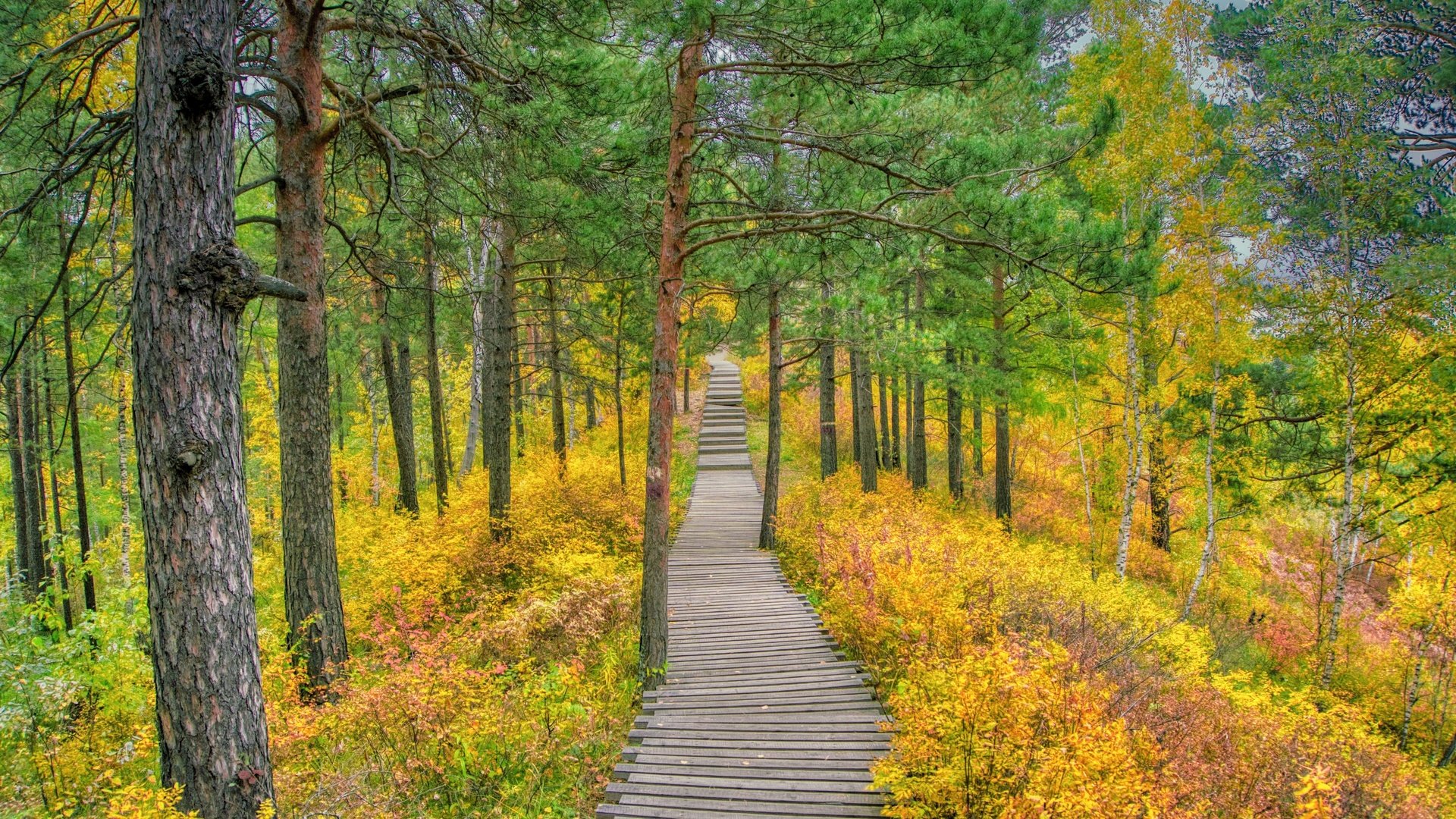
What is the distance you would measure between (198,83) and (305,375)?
3323 mm

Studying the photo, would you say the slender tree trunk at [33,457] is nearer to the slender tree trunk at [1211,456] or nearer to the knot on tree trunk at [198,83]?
the knot on tree trunk at [198,83]

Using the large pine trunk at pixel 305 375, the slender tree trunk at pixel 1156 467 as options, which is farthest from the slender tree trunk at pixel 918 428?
the large pine trunk at pixel 305 375

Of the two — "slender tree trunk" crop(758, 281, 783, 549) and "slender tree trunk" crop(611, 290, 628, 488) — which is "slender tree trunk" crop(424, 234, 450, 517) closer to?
"slender tree trunk" crop(611, 290, 628, 488)

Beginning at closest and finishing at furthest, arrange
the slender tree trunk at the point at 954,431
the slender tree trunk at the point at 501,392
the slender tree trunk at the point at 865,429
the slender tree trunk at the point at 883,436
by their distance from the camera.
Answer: the slender tree trunk at the point at 501,392, the slender tree trunk at the point at 865,429, the slender tree trunk at the point at 954,431, the slender tree trunk at the point at 883,436

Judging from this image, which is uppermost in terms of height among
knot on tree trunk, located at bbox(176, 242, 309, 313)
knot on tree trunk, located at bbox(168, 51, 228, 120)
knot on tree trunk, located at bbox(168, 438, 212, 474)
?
knot on tree trunk, located at bbox(168, 51, 228, 120)

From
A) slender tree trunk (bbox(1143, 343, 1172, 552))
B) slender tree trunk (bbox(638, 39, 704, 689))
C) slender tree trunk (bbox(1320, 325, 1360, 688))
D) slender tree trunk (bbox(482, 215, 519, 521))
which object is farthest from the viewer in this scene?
slender tree trunk (bbox(1143, 343, 1172, 552))

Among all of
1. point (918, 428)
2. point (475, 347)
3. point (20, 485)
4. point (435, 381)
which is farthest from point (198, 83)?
point (20, 485)

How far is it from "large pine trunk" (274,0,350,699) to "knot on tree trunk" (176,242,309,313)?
2391 mm

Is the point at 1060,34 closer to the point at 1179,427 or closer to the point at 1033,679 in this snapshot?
the point at 1179,427

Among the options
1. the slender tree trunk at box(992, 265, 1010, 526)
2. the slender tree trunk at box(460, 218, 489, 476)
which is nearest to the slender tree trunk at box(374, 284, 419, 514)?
the slender tree trunk at box(460, 218, 489, 476)

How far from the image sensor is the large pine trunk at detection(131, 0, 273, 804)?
315 cm

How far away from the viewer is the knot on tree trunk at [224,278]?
316 centimetres

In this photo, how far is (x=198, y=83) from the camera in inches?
122

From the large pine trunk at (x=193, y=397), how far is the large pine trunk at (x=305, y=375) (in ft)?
8.03
